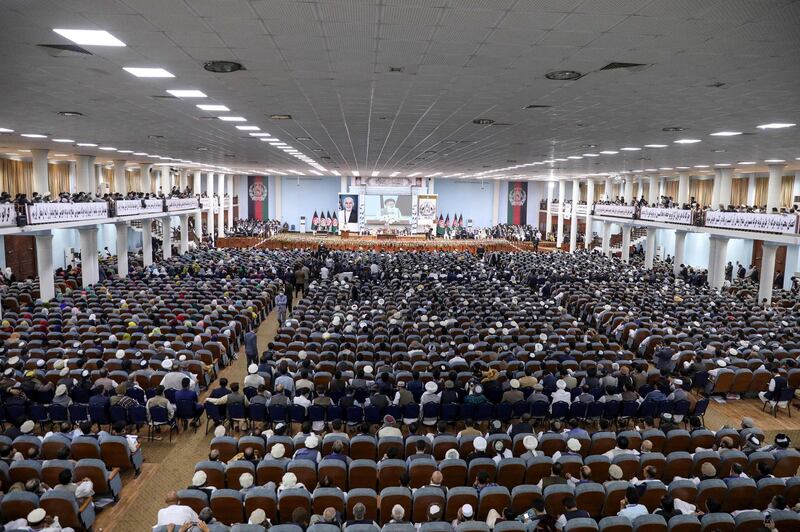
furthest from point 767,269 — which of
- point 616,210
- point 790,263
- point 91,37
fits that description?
point 91,37

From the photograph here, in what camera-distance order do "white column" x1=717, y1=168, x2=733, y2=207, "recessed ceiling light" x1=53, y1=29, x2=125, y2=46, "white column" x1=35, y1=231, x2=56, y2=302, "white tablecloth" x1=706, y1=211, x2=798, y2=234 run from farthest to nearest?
"white column" x1=717, y1=168, x2=733, y2=207 < "white column" x1=35, y1=231, x2=56, y2=302 < "white tablecloth" x1=706, y1=211, x2=798, y2=234 < "recessed ceiling light" x1=53, y1=29, x2=125, y2=46

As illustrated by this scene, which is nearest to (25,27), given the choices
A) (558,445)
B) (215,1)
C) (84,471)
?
(215,1)

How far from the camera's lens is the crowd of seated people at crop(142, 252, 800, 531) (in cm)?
776

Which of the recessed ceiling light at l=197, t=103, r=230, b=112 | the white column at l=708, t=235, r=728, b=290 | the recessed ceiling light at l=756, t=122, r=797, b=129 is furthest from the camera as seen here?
the white column at l=708, t=235, r=728, b=290

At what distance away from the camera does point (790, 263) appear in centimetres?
3316

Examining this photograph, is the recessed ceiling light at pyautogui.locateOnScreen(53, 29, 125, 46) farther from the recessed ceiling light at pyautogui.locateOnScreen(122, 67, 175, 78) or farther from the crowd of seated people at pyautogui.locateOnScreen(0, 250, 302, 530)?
the crowd of seated people at pyautogui.locateOnScreen(0, 250, 302, 530)

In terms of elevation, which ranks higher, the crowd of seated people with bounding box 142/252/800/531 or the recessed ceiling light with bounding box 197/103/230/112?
the recessed ceiling light with bounding box 197/103/230/112

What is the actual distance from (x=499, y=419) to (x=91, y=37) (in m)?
10.8

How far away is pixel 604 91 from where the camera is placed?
38.0 feet

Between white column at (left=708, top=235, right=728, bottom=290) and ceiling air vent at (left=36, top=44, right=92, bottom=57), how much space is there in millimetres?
30910

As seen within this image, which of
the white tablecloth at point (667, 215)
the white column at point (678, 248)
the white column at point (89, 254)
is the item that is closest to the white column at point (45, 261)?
the white column at point (89, 254)

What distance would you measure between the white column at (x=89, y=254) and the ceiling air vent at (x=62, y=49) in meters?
20.7

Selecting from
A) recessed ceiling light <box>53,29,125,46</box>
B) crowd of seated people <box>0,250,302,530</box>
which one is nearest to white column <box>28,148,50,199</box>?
crowd of seated people <box>0,250,302,530</box>

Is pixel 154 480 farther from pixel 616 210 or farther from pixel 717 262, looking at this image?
pixel 616 210
